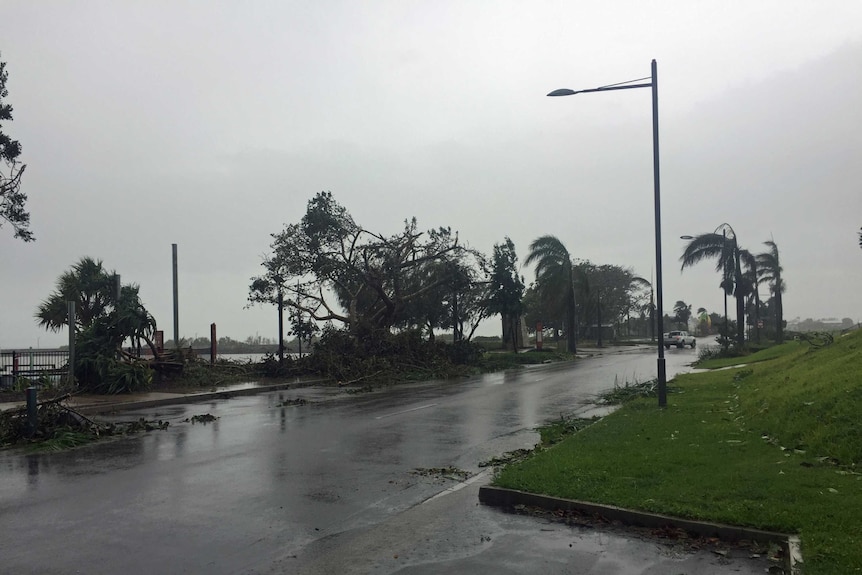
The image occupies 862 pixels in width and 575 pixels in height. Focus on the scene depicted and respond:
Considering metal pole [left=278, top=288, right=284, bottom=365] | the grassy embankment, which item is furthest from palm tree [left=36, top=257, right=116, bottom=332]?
the grassy embankment

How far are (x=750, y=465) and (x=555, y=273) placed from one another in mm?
41820

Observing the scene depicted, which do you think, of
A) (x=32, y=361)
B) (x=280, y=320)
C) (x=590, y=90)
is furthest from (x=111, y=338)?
(x=590, y=90)

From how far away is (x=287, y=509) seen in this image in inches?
308

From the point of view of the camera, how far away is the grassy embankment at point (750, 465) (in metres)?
6.22

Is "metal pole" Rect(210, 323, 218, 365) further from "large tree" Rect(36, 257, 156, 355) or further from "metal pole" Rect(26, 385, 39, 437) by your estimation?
"metal pole" Rect(26, 385, 39, 437)

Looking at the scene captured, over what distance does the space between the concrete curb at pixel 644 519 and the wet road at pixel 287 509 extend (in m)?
0.30

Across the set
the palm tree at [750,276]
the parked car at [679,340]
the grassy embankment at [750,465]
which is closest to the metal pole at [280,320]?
the grassy embankment at [750,465]

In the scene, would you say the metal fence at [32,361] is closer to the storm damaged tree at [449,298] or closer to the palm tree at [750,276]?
the storm damaged tree at [449,298]

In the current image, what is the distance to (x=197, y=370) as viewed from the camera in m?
26.2

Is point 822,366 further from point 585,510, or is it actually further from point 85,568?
point 85,568

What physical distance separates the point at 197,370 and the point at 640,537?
22432 mm

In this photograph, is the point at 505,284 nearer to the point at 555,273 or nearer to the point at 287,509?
the point at 555,273

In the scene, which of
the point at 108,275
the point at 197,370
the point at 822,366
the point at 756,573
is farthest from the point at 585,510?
the point at 108,275

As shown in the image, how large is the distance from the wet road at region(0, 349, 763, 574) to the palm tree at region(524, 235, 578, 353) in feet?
116
